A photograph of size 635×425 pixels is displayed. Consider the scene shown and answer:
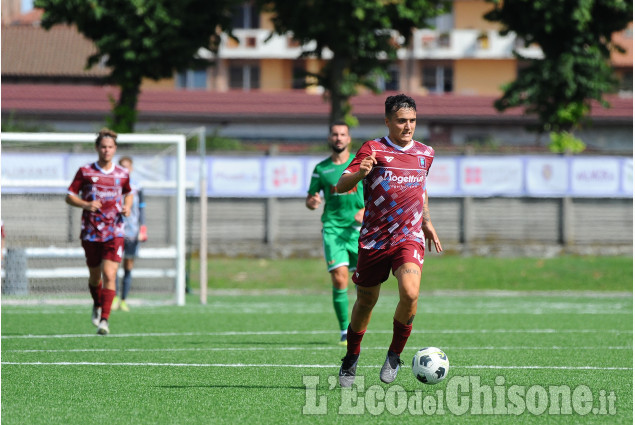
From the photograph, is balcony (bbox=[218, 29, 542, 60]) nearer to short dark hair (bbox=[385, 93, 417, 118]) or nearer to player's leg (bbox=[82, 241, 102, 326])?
player's leg (bbox=[82, 241, 102, 326])

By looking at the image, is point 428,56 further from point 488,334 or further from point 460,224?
point 488,334

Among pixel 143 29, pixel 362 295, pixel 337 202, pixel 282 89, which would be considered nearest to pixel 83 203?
pixel 337 202

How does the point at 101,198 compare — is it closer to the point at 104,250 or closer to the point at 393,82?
the point at 104,250

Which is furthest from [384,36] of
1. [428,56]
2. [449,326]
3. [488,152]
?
[428,56]

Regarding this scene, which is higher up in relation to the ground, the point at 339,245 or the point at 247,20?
the point at 247,20

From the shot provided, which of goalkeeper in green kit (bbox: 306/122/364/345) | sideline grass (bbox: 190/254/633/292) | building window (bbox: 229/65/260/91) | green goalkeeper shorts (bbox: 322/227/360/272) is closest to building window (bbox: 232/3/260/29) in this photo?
building window (bbox: 229/65/260/91)

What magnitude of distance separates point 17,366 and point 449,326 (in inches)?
235

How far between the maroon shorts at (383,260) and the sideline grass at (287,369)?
74cm

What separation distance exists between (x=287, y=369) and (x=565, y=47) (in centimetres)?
2366

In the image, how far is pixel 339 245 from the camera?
11000mm

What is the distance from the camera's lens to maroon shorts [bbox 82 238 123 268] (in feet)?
39.2

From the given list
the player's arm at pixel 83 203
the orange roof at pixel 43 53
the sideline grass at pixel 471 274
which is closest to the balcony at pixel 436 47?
the orange roof at pixel 43 53

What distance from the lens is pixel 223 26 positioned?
2986 centimetres

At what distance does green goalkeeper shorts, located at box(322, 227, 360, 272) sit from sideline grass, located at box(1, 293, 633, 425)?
0.83m
